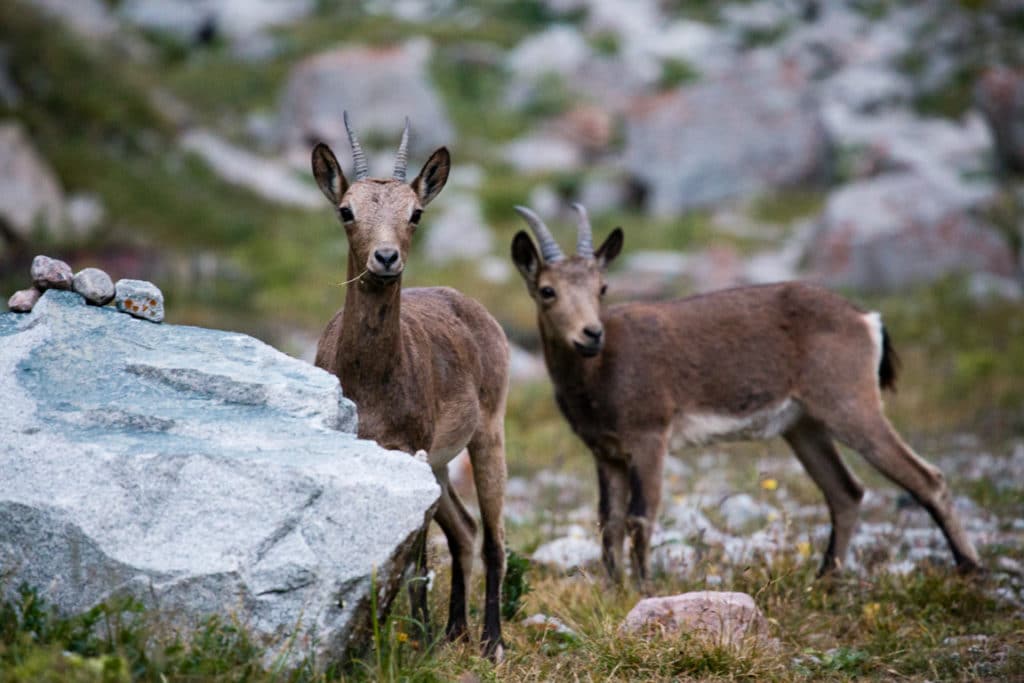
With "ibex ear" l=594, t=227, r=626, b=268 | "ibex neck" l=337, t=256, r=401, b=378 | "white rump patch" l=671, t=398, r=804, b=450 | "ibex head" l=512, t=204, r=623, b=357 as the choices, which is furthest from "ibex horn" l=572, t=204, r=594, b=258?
"ibex neck" l=337, t=256, r=401, b=378

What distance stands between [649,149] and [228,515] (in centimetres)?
2222

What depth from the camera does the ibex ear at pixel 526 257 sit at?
9008 mm

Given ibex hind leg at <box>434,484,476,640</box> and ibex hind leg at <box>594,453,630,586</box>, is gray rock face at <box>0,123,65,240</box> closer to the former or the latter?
ibex hind leg at <box>594,453,630,586</box>

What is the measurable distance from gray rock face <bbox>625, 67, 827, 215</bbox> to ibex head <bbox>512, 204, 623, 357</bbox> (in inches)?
648

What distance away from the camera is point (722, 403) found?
8945 millimetres

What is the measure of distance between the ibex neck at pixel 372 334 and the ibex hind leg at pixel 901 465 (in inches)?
156

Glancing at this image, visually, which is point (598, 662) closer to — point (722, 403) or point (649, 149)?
point (722, 403)

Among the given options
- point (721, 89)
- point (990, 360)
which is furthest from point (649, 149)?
point (990, 360)

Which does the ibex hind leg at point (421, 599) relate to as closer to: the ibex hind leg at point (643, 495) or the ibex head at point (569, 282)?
the ibex hind leg at point (643, 495)

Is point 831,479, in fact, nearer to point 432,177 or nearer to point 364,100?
point 432,177

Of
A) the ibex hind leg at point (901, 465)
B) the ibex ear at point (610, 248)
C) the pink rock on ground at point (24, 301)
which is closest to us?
the pink rock on ground at point (24, 301)

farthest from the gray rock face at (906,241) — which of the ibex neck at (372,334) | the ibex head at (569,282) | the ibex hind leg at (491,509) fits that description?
the ibex neck at (372,334)

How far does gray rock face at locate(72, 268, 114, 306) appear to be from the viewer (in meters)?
→ 5.83

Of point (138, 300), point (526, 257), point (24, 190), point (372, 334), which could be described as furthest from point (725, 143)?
point (138, 300)
